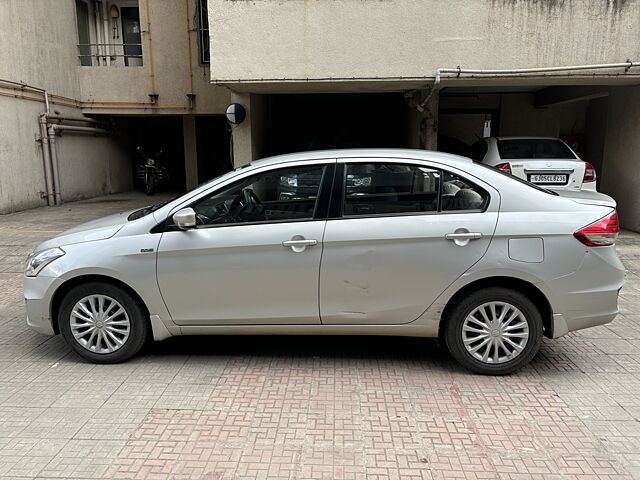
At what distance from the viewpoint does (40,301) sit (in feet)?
13.4

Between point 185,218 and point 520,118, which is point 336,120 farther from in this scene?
point 185,218

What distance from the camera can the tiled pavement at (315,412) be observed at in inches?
113

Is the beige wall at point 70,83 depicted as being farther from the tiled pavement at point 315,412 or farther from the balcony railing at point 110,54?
the tiled pavement at point 315,412

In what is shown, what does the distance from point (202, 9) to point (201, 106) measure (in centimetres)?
247

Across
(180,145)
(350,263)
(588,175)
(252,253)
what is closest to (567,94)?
(588,175)

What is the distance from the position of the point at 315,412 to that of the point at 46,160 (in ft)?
39.6

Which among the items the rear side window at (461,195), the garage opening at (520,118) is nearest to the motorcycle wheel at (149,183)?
the garage opening at (520,118)

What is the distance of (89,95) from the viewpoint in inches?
574

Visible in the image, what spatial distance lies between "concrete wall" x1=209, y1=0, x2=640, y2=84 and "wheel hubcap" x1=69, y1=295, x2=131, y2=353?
16.1 feet

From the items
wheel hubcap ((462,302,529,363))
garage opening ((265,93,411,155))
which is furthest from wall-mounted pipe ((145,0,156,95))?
wheel hubcap ((462,302,529,363))

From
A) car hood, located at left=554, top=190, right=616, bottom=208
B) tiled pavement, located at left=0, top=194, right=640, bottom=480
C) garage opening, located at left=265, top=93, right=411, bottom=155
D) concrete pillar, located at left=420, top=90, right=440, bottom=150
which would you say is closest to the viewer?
tiled pavement, located at left=0, top=194, right=640, bottom=480

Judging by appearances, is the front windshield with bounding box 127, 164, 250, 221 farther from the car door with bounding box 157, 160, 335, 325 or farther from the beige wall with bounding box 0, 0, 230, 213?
the beige wall with bounding box 0, 0, 230, 213

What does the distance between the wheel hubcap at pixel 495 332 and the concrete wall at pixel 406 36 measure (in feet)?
16.7

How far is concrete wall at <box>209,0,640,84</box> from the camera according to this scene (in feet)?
25.1
